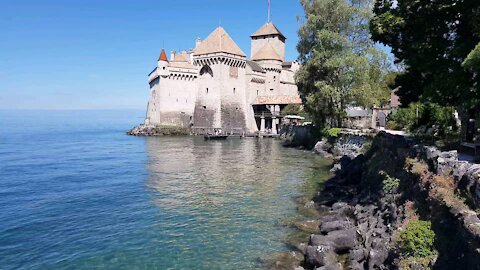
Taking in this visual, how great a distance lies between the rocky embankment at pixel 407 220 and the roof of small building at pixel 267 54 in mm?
56349

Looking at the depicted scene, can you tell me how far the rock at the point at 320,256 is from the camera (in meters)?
12.3

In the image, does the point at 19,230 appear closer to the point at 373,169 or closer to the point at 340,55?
the point at 373,169

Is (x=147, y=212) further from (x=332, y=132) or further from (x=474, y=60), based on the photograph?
(x=332, y=132)

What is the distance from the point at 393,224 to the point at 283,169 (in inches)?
736

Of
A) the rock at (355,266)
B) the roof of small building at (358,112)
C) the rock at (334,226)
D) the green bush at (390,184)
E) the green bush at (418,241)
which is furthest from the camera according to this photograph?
the roof of small building at (358,112)

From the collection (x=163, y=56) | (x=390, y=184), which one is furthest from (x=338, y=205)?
(x=163, y=56)

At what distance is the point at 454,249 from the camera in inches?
368

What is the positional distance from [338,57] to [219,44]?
3115 centimetres

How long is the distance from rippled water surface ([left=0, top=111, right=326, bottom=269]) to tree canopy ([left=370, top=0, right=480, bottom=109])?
348 inches

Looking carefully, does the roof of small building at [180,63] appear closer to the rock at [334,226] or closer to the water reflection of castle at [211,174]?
the water reflection of castle at [211,174]

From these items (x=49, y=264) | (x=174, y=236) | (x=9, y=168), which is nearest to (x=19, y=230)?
(x=49, y=264)

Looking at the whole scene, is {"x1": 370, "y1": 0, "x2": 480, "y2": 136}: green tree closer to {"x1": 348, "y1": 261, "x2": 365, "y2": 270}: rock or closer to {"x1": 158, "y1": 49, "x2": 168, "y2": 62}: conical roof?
{"x1": 348, "y1": 261, "x2": 365, "y2": 270}: rock

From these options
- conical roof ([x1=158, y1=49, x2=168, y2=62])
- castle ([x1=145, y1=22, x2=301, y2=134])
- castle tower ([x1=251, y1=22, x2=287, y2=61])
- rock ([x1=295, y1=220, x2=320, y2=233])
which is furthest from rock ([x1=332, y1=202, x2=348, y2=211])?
castle tower ([x1=251, y1=22, x2=287, y2=61])

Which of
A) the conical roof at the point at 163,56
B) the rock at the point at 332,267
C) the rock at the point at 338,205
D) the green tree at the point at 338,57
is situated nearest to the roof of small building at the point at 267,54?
the conical roof at the point at 163,56
